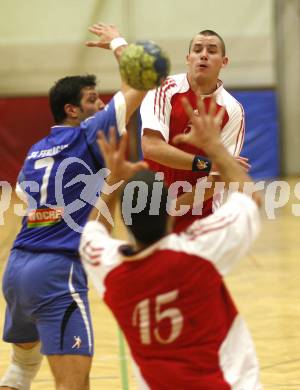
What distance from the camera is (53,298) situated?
516 cm

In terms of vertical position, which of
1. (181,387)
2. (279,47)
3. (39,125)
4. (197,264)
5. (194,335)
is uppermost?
(197,264)

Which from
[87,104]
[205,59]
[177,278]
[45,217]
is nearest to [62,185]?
[45,217]

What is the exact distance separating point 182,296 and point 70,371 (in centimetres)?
164

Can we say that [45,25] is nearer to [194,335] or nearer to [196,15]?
[196,15]

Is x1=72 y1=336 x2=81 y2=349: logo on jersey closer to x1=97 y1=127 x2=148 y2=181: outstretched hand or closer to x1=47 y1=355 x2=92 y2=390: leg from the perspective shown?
x1=47 y1=355 x2=92 y2=390: leg

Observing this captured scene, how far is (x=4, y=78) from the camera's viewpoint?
20625 mm

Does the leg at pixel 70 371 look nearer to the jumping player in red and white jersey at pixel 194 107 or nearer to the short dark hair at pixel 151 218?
the short dark hair at pixel 151 218

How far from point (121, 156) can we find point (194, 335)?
0.89 m

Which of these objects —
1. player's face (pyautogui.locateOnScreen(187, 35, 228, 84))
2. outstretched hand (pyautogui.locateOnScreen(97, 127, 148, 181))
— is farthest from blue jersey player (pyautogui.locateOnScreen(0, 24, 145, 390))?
player's face (pyautogui.locateOnScreen(187, 35, 228, 84))

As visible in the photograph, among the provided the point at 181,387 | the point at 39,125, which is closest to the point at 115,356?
the point at 181,387

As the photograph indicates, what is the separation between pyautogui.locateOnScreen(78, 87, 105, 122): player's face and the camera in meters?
5.42

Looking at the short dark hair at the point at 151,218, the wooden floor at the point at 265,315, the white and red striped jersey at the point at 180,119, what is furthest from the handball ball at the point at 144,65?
the wooden floor at the point at 265,315

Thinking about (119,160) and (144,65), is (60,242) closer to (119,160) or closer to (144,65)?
(144,65)

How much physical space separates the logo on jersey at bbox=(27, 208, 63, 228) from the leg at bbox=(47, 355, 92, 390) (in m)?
0.83
